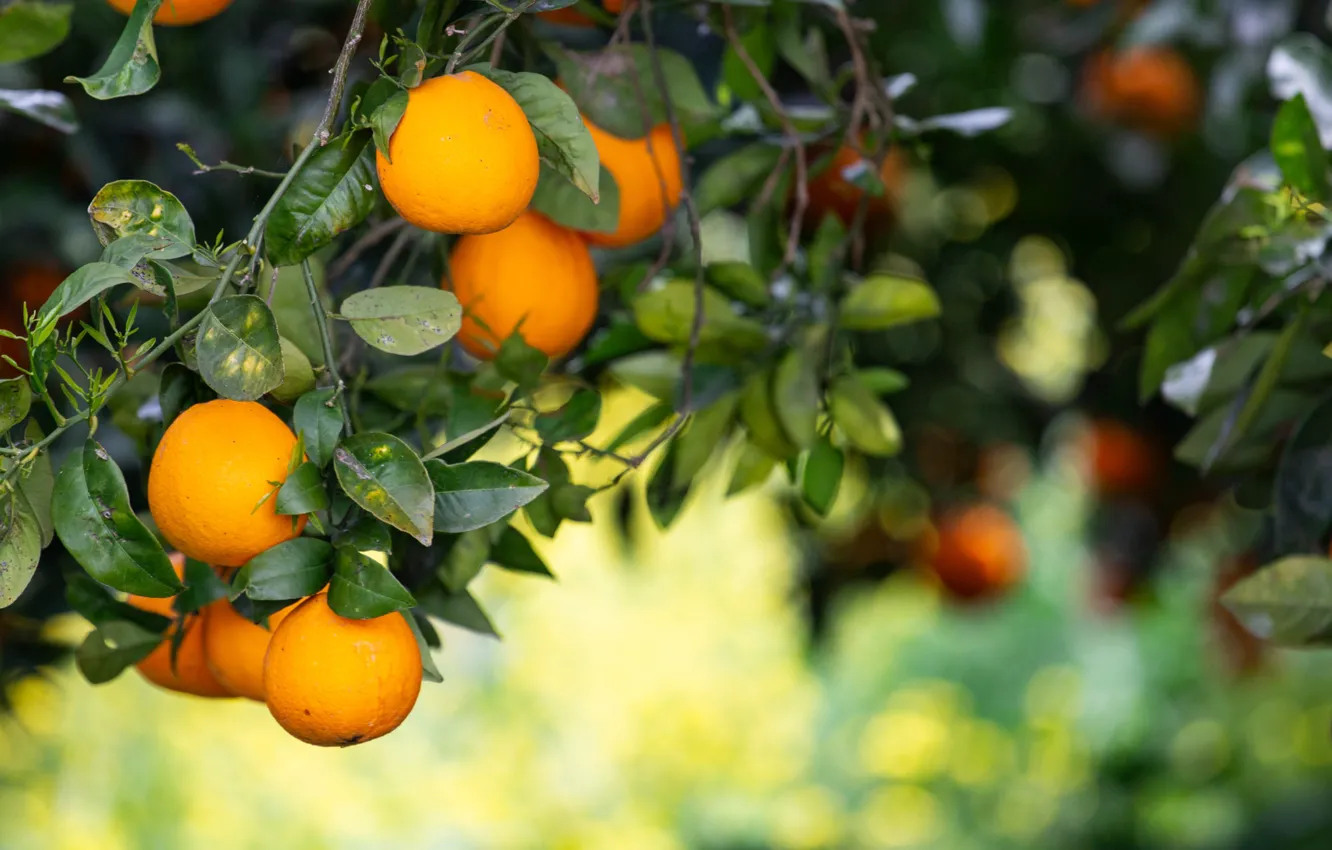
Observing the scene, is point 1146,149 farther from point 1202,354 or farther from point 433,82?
point 433,82

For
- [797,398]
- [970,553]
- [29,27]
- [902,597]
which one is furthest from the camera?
[902,597]

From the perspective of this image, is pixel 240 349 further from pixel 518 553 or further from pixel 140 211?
pixel 518 553

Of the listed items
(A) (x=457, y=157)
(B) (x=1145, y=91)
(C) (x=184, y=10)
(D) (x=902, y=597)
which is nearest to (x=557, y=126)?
(A) (x=457, y=157)

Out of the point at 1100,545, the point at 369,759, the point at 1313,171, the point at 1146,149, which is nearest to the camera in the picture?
the point at 1313,171

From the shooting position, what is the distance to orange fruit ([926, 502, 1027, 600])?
4.90 ft

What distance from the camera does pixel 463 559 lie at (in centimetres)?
49

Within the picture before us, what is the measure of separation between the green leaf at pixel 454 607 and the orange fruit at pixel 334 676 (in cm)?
10

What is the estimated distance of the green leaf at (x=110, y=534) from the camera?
1.30 ft

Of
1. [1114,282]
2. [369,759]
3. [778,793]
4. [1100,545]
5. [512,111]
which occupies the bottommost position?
[778,793]

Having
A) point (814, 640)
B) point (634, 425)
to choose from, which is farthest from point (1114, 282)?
point (634, 425)

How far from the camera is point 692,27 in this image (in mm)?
767

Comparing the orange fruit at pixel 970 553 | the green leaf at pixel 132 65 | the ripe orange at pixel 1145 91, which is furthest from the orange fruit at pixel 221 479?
the orange fruit at pixel 970 553

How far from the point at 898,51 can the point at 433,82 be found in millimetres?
975

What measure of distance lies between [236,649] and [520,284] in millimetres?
178
